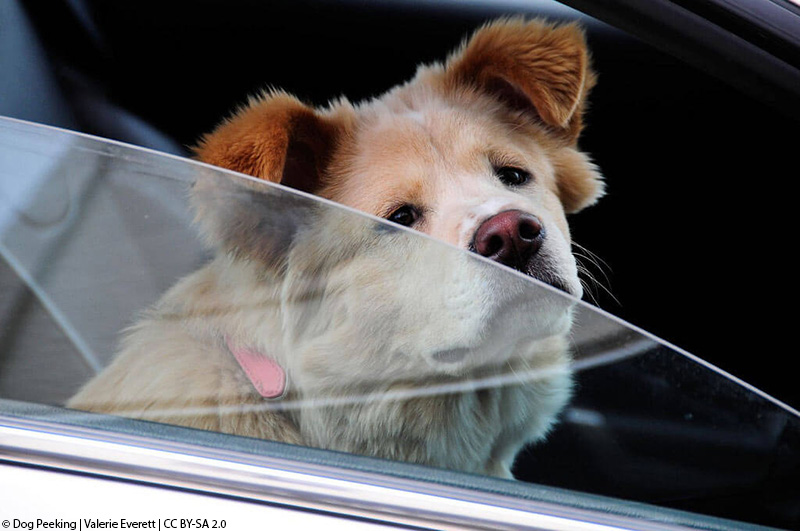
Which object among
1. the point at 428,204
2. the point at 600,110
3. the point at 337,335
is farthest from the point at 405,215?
the point at 600,110

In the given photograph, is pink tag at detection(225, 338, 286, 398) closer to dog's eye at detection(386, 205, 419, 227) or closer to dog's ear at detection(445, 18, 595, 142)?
dog's eye at detection(386, 205, 419, 227)

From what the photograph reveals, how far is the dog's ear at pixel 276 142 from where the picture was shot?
49.3 inches

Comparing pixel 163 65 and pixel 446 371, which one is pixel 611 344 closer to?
pixel 446 371

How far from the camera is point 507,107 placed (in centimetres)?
144

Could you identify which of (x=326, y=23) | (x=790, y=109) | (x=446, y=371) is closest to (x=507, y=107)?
(x=326, y=23)

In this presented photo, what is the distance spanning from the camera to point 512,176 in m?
1.37

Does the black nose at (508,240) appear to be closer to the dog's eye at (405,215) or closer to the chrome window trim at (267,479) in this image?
the dog's eye at (405,215)

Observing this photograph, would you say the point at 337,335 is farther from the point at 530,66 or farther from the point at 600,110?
the point at 600,110

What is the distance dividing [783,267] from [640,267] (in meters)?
0.33

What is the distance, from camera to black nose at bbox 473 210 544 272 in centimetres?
116

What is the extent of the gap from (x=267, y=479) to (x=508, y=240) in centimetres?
55

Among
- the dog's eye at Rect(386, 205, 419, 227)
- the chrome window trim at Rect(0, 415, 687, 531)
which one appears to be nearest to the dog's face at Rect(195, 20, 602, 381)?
the dog's eye at Rect(386, 205, 419, 227)

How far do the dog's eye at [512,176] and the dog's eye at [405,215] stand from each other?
0.18m

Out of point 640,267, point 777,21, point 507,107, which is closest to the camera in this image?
point 777,21
